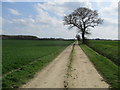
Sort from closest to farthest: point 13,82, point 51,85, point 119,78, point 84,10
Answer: point 51,85, point 13,82, point 119,78, point 84,10

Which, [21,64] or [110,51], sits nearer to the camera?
[21,64]

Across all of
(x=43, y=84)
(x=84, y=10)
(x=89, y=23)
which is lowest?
(x=43, y=84)

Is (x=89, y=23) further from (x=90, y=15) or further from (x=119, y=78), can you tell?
(x=119, y=78)

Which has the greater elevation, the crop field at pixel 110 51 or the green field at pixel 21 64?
the crop field at pixel 110 51

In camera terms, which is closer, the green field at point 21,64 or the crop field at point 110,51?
the green field at point 21,64

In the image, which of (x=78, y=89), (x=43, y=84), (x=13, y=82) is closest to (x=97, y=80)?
(x=78, y=89)

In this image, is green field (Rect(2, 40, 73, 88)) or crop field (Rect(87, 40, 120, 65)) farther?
crop field (Rect(87, 40, 120, 65))

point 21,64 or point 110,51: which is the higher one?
point 110,51

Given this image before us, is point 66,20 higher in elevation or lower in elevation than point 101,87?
higher

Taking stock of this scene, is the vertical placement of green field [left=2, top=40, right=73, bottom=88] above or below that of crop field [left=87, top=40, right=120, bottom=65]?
below

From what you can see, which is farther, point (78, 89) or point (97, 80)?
point (97, 80)

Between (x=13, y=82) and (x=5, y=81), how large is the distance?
1.30 feet

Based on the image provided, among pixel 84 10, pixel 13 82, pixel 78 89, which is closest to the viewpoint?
pixel 78 89

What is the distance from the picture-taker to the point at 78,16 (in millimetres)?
64625
